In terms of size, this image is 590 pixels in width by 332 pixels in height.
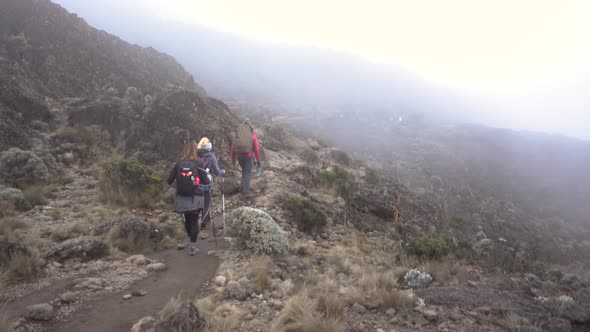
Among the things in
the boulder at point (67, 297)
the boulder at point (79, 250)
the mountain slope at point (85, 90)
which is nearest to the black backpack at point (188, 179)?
the boulder at point (79, 250)

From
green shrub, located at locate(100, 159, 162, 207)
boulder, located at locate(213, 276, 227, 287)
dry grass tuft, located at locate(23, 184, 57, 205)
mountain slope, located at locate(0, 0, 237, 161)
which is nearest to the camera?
boulder, located at locate(213, 276, 227, 287)

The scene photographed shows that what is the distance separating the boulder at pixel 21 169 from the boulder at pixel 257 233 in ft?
20.2

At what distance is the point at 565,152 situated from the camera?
3718 inches

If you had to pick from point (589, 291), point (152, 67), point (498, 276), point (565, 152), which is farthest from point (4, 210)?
point (565, 152)

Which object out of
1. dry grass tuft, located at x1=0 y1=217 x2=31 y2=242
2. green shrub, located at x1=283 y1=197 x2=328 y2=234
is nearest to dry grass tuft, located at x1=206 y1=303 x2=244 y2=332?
dry grass tuft, located at x1=0 y1=217 x2=31 y2=242

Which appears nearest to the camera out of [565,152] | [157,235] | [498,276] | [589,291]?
[589,291]

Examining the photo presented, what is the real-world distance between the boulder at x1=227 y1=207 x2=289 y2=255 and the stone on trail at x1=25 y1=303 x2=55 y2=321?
11.0ft

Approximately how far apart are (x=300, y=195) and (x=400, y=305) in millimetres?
6871

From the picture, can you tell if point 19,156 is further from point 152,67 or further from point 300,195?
point 152,67

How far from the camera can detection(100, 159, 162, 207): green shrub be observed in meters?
9.48

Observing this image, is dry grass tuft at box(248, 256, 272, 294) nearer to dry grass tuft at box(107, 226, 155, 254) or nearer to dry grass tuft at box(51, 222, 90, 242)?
dry grass tuft at box(107, 226, 155, 254)

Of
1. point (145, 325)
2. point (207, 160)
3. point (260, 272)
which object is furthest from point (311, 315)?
point (207, 160)

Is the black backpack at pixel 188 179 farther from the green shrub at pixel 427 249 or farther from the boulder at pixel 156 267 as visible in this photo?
the green shrub at pixel 427 249

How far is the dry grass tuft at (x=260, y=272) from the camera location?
550 centimetres
